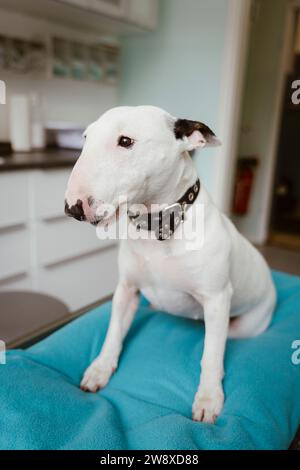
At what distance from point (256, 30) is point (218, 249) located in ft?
7.78

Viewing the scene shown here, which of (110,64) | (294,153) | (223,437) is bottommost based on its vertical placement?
(223,437)

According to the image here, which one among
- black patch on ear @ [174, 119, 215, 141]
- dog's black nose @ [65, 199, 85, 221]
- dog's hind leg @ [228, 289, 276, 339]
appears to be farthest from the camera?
dog's hind leg @ [228, 289, 276, 339]

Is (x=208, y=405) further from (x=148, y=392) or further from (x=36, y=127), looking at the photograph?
(x=36, y=127)

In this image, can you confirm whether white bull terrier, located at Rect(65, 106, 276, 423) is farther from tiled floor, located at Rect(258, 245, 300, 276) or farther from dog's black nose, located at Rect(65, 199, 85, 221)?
tiled floor, located at Rect(258, 245, 300, 276)

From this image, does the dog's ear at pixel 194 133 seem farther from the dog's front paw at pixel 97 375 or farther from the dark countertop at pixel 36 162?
the dark countertop at pixel 36 162

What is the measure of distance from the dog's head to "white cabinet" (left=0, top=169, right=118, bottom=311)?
0.75 meters

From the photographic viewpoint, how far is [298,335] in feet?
2.82

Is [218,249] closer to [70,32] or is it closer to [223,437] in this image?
[223,437]

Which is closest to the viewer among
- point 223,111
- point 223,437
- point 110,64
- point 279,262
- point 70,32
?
point 223,437

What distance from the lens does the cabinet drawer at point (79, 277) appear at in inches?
62.6

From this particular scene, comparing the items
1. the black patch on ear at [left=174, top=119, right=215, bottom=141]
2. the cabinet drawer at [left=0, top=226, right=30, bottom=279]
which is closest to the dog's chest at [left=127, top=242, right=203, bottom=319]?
the black patch on ear at [left=174, top=119, right=215, bottom=141]

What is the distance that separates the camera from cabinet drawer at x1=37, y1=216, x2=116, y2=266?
4.98ft

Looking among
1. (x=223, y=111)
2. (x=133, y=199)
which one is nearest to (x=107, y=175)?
(x=133, y=199)

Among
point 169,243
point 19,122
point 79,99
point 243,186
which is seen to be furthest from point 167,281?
point 243,186
